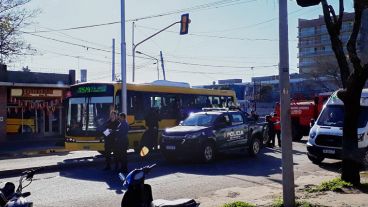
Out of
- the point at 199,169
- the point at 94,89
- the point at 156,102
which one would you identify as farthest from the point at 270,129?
the point at 94,89

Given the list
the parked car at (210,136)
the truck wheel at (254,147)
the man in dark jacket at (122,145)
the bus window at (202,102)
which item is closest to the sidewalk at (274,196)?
the man in dark jacket at (122,145)

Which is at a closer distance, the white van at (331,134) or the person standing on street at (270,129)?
the white van at (331,134)

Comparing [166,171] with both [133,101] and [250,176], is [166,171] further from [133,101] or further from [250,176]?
[133,101]

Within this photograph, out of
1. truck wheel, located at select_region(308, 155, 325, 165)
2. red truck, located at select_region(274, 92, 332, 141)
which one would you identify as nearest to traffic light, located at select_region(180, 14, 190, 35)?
red truck, located at select_region(274, 92, 332, 141)

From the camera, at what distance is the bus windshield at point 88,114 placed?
691 inches

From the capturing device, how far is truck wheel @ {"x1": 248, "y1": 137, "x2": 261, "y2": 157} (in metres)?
17.8

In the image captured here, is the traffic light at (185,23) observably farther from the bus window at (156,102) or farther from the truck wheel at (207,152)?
the truck wheel at (207,152)

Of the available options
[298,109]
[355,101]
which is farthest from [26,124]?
[355,101]

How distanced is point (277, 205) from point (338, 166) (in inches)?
305

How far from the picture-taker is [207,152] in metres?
15.7

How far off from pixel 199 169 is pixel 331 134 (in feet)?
14.1

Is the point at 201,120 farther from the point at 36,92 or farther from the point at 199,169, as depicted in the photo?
the point at 36,92

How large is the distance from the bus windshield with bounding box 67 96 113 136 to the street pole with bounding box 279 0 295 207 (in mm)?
10310

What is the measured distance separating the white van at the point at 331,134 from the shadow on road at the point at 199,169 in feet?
4.33
